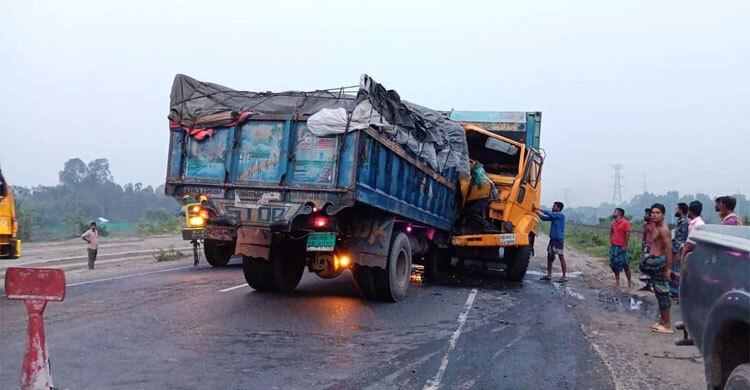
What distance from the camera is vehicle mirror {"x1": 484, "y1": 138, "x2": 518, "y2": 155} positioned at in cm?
1234

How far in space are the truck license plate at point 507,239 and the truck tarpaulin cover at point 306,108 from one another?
304 cm

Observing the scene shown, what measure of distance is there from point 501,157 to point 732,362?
9.29 m

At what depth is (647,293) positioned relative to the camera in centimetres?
1214

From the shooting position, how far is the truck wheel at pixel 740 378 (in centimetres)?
313

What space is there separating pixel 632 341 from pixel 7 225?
9453 millimetres

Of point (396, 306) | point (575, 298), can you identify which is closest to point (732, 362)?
point (396, 306)

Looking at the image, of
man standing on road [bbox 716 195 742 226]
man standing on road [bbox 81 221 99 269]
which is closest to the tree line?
man standing on road [bbox 81 221 99 269]

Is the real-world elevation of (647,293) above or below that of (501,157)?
below

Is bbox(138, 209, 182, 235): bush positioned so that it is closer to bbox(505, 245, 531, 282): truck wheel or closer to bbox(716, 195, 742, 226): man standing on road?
bbox(505, 245, 531, 282): truck wheel

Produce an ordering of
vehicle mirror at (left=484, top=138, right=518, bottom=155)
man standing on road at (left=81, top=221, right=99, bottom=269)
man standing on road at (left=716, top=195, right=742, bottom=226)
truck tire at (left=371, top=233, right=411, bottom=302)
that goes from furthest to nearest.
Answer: man standing on road at (left=81, top=221, right=99, bottom=269) < vehicle mirror at (left=484, top=138, right=518, bottom=155) < truck tire at (left=371, top=233, right=411, bottom=302) < man standing on road at (left=716, top=195, right=742, bottom=226)

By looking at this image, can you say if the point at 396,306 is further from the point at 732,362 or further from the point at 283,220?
the point at 732,362

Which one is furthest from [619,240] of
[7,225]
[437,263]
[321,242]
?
[7,225]

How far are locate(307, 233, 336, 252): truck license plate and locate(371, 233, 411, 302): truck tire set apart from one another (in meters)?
1.21

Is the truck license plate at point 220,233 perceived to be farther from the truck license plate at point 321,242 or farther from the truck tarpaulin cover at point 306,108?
the truck tarpaulin cover at point 306,108
